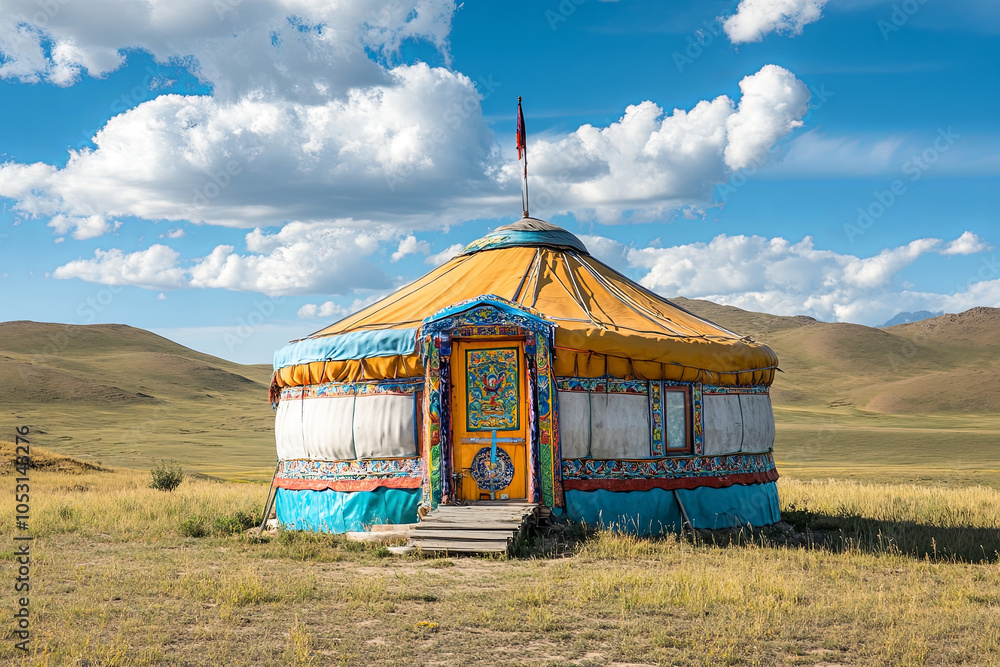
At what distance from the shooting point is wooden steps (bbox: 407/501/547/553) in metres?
7.95

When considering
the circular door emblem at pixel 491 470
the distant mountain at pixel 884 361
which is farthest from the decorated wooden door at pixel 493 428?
the distant mountain at pixel 884 361

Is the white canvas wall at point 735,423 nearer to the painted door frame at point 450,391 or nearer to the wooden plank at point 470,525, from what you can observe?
the painted door frame at point 450,391

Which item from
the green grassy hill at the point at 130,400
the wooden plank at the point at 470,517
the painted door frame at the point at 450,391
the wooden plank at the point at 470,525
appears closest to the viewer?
the wooden plank at the point at 470,525

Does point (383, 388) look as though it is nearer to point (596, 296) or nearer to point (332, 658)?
point (596, 296)

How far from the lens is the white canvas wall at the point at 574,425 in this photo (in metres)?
9.12

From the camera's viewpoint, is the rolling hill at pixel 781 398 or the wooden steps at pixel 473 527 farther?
the rolling hill at pixel 781 398

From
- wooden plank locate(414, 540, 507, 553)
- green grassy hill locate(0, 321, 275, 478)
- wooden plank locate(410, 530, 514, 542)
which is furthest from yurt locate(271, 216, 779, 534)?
green grassy hill locate(0, 321, 275, 478)

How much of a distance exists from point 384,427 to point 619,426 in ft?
8.14

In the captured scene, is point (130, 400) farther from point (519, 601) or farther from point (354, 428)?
point (519, 601)

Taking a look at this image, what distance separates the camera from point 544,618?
221 inches

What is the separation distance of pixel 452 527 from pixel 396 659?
11.0ft

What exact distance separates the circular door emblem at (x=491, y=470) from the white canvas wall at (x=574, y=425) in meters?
0.60

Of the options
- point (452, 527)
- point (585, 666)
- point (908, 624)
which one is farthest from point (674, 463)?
point (585, 666)

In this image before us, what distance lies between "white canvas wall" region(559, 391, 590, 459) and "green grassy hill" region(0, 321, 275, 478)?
16862mm
